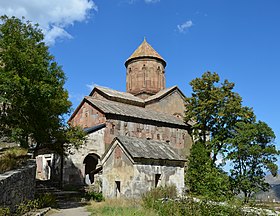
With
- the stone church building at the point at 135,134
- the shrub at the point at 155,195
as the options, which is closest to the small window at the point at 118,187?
the stone church building at the point at 135,134

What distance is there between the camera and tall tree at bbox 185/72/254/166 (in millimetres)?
25812

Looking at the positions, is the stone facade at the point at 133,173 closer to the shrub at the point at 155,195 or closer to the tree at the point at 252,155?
the shrub at the point at 155,195

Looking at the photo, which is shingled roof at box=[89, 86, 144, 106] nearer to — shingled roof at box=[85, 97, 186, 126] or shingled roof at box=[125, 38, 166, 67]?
shingled roof at box=[85, 97, 186, 126]

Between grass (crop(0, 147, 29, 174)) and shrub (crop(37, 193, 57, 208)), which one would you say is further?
shrub (crop(37, 193, 57, 208))

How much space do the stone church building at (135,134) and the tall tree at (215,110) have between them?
7.97 feet

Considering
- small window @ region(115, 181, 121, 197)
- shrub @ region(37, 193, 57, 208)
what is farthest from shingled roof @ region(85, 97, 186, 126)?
shrub @ region(37, 193, 57, 208)

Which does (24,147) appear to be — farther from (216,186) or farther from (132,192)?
(216,186)

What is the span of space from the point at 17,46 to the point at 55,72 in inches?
69.0

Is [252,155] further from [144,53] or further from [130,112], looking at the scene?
[144,53]

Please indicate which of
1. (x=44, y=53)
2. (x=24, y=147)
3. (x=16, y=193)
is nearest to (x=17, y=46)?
(x=44, y=53)

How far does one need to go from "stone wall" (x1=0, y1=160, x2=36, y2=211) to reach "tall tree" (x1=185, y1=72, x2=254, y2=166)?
741 inches

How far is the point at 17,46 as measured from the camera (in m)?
11.6

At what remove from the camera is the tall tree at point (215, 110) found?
84.7 ft

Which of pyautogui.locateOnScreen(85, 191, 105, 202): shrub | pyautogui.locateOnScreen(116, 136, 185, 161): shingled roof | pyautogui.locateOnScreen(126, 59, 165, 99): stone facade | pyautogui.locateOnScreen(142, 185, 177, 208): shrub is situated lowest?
pyautogui.locateOnScreen(85, 191, 105, 202): shrub
